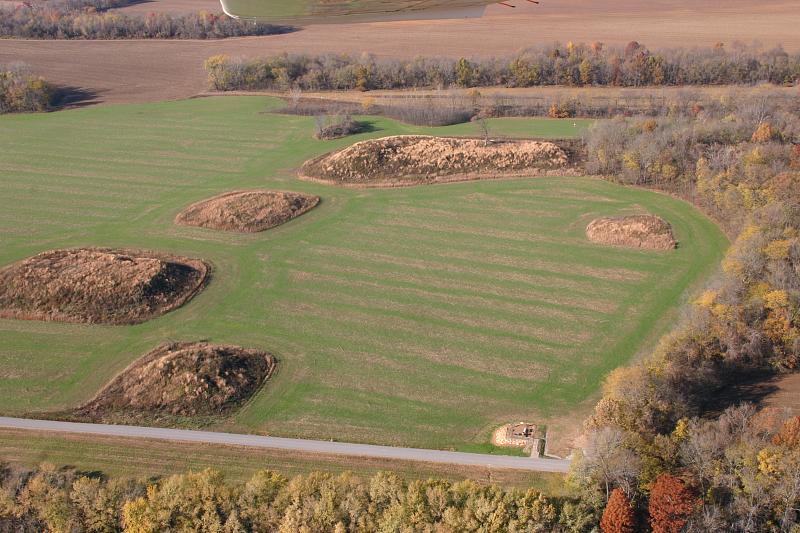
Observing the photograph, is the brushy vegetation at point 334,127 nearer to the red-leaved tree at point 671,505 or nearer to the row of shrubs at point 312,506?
the row of shrubs at point 312,506

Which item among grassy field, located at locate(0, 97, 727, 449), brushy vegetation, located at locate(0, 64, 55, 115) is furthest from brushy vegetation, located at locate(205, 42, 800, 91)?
grassy field, located at locate(0, 97, 727, 449)

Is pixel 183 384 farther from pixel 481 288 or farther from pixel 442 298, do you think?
pixel 481 288

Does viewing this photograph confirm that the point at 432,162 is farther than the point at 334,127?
No

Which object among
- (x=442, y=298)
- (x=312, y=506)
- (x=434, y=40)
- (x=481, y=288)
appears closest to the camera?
(x=312, y=506)

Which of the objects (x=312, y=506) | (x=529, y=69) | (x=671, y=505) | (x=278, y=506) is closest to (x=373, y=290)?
(x=278, y=506)

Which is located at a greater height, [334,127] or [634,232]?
[334,127]

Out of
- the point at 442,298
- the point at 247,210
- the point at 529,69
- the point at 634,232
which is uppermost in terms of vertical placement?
the point at 529,69
